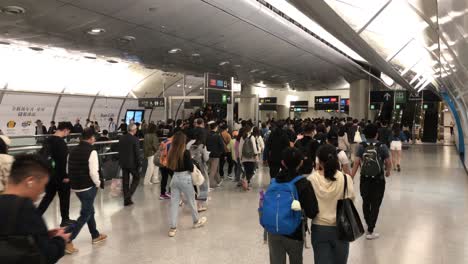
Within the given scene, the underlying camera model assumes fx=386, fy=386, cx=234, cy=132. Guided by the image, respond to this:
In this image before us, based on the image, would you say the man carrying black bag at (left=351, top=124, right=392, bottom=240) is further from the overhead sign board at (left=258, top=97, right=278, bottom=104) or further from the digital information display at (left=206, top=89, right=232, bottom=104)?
the overhead sign board at (left=258, top=97, right=278, bottom=104)

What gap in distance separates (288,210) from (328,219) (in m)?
0.41

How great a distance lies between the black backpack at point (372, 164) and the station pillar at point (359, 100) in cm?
2525

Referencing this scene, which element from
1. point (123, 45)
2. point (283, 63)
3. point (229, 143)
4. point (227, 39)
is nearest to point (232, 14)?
point (227, 39)

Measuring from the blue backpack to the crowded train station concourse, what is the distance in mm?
11

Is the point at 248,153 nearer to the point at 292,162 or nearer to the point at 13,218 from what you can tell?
the point at 292,162

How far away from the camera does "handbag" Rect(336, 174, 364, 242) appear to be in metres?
3.34

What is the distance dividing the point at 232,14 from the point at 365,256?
7552 millimetres

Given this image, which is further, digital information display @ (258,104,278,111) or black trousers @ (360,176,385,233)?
digital information display @ (258,104,278,111)

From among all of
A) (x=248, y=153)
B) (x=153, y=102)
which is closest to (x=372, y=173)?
(x=248, y=153)

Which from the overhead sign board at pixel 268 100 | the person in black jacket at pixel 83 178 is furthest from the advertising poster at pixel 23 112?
the person in black jacket at pixel 83 178

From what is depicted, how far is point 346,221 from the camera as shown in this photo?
3.38 m

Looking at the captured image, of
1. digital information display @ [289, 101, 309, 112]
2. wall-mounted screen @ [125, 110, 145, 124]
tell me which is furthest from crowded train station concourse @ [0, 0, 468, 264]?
digital information display @ [289, 101, 309, 112]

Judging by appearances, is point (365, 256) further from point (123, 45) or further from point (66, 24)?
point (123, 45)

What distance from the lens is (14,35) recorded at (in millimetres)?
11922
